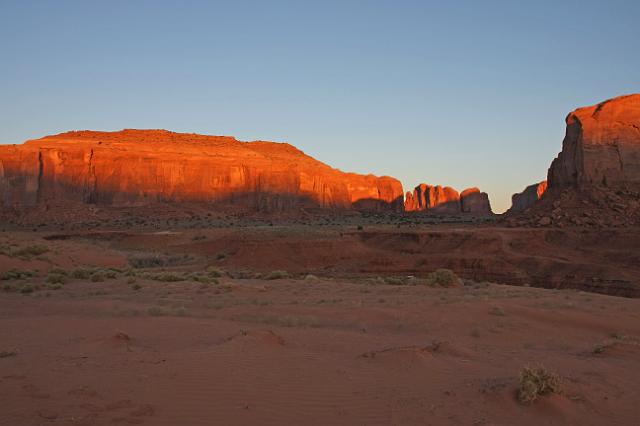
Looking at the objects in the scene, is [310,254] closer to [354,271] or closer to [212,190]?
[354,271]

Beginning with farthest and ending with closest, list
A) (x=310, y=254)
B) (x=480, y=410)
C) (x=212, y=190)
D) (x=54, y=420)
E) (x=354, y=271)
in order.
A: (x=212, y=190) → (x=310, y=254) → (x=354, y=271) → (x=480, y=410) → (x=54, y=420)

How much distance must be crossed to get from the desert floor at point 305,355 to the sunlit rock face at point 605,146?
22934 mm

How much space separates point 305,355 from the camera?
23.1 ft

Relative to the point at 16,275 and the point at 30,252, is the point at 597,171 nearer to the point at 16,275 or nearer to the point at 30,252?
the point at 30,252

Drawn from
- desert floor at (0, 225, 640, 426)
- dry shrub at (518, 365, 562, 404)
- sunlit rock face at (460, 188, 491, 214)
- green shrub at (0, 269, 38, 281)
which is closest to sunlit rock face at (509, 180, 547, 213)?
sunlit rock face at (460, 188, 491, 214)

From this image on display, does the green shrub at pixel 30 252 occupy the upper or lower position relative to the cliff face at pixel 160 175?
lower

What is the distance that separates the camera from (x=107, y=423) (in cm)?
451

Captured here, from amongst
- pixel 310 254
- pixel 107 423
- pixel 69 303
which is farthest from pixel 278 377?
pixel 310 254

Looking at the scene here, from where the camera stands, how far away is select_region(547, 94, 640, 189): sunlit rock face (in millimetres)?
35156

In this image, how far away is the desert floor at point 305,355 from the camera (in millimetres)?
4965

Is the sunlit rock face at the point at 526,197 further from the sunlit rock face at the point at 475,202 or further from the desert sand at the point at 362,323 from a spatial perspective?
the desert sand at the point at 362,323

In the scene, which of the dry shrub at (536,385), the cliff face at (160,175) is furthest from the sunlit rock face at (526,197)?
the dry shrub at (536,385)

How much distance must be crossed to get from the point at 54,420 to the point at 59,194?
222ft

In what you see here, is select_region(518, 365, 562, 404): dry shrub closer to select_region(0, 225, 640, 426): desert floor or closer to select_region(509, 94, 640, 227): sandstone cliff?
select_region(0, 225, 640, 426): desert floor
